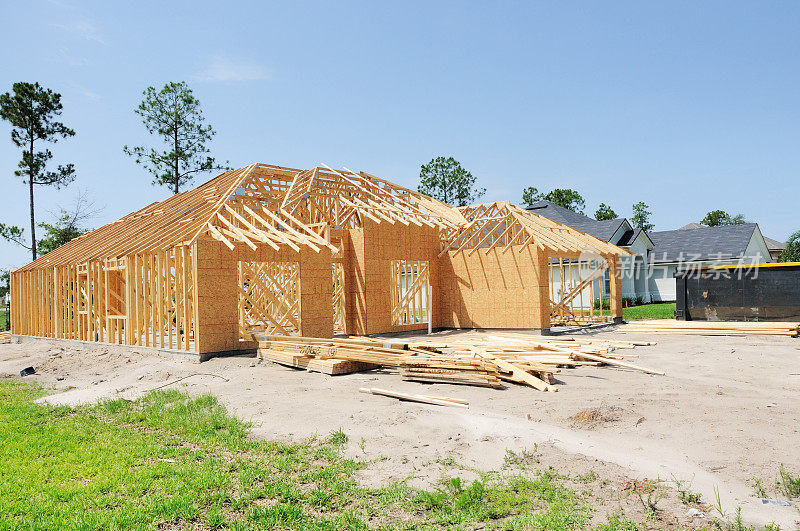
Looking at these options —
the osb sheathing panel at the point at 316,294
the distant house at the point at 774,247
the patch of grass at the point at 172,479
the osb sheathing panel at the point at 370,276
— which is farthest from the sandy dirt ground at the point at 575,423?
the distant house at the point at 774,247

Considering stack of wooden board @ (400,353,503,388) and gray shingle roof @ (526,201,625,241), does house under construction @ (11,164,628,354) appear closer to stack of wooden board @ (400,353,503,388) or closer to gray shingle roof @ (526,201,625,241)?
stack of wooden board @ (400,353,503,388)

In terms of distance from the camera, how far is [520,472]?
4672 millimetres

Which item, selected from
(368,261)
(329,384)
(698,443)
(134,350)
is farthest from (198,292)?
(698,443)

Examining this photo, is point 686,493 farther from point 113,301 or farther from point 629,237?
point 629,237

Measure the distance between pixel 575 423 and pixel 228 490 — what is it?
3.57 m

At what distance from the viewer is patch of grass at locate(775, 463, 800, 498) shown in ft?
13.3

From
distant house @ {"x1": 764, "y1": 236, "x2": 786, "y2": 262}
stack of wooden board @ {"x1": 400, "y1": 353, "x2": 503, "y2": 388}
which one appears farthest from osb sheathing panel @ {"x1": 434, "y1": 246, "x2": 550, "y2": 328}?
distant house @ {"x1": 764, "y1": 236, "x2": 786, "y2": 262}

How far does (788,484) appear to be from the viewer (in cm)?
416

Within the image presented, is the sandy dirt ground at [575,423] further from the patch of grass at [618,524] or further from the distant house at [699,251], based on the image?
the distant house at [699,251]

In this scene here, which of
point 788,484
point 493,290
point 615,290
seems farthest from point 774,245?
point 788,484

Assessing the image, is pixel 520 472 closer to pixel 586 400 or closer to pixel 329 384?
pixel 586 400

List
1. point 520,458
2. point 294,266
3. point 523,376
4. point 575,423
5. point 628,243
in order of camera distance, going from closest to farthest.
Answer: point 520,458 → point 575,423 → point 523,376 → point 294,266 → point 628,243

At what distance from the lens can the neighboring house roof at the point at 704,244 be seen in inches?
1179

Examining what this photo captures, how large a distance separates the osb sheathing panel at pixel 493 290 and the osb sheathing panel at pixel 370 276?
2.10 metres
